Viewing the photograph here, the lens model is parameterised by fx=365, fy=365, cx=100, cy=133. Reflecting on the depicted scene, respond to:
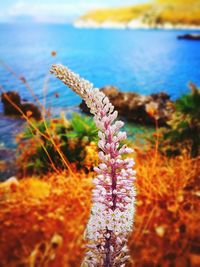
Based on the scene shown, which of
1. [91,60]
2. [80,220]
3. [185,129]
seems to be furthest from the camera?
[91,60]

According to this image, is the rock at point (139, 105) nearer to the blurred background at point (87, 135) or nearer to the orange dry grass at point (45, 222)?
the blurred background at point (87, 135)

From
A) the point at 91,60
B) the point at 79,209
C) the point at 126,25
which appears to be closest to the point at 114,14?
the point at 91,60

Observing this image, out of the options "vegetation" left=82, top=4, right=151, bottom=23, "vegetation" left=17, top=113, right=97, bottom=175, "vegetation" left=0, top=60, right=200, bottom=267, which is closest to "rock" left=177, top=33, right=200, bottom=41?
"vegetation" left=82, top=4, right=151, bottom=23

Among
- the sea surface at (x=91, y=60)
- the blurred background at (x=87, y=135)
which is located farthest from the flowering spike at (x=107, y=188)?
the sea surface at (x=91, y=60)

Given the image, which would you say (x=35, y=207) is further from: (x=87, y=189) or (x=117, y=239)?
(x=117, y=239)

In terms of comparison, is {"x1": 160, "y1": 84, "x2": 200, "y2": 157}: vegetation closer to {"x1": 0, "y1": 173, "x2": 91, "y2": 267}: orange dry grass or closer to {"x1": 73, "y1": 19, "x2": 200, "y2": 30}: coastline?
{"x1": 0, "y1": 173, "x2": 91, "y2": 267}: orange dry grass

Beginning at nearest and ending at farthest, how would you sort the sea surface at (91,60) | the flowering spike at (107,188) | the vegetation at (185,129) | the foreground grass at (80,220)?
the flowering spike at (107,188) → the foreground grass at (80,220) → the sea surface at (91,60) → the vegetation at (185,129)

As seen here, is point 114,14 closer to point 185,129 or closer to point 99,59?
point 99,59
